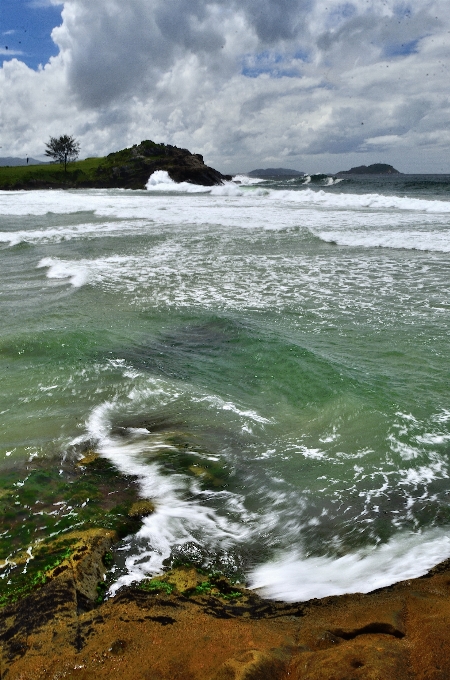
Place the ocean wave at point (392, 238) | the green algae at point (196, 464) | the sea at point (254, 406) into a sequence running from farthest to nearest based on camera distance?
the ocean wave at point (392, 238)
the green algae at point (196, 464)
the sea at point (254, 406)

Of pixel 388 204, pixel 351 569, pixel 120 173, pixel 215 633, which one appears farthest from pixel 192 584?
pixel 120 173

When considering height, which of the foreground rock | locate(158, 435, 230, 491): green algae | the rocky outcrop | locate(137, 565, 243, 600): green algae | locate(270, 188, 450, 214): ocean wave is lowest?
locate(137, 565, 243, 600): green algae

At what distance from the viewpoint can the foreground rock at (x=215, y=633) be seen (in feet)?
8.14

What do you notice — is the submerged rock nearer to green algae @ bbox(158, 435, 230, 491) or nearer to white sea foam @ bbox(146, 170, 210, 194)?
green algae @ bbox(158, 435, 230, 491)

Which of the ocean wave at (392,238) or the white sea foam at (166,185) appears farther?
the white sea foam at (166,185)

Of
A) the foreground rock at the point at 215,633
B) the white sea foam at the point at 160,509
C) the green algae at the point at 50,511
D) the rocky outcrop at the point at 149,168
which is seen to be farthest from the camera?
the rocky outcrop at the point at 149,168

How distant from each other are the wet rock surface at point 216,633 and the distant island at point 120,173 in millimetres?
81454

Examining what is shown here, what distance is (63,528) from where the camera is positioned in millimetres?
3816

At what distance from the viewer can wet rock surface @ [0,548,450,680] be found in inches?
97.7

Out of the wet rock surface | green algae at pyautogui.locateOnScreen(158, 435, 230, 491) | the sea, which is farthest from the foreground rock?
green algae at pyautogui.locateOnScreen(158, 435, 230, 491)

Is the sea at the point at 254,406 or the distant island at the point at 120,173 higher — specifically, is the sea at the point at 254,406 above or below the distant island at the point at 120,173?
below

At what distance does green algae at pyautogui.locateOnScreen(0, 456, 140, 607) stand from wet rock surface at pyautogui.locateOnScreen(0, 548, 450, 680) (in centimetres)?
21

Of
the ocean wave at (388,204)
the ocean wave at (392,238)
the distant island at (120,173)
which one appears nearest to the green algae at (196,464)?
the ocean wave at (392,238)

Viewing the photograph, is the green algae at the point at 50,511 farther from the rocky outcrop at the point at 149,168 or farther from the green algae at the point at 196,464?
the rocky outcrop at the point at 149,168
